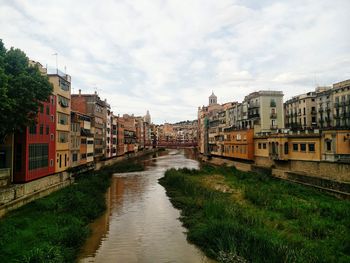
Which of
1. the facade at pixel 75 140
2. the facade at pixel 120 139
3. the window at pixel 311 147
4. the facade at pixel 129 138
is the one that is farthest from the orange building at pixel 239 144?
the facade at pixel 129 138

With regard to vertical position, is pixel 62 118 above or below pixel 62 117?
below

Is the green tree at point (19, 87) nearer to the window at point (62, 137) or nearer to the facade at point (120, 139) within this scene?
the window at point (62, 137)

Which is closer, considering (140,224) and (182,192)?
(140,224)

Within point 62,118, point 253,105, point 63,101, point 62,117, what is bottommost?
point 62,118

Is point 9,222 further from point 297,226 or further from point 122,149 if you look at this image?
point 122,149

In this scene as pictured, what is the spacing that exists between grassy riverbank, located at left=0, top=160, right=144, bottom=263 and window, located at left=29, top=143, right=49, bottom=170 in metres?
3.69

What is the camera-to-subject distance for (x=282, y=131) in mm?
45562

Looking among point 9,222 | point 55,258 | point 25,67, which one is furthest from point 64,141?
point 55,258

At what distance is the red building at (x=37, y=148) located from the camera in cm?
2900

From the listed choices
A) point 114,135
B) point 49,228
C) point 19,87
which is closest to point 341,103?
point 114,135

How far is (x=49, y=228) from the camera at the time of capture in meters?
20.9

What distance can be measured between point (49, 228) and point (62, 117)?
20590 millimetres

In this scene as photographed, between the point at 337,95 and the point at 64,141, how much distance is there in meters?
51.8

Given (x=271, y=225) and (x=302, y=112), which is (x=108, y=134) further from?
(x=271, y=225)
